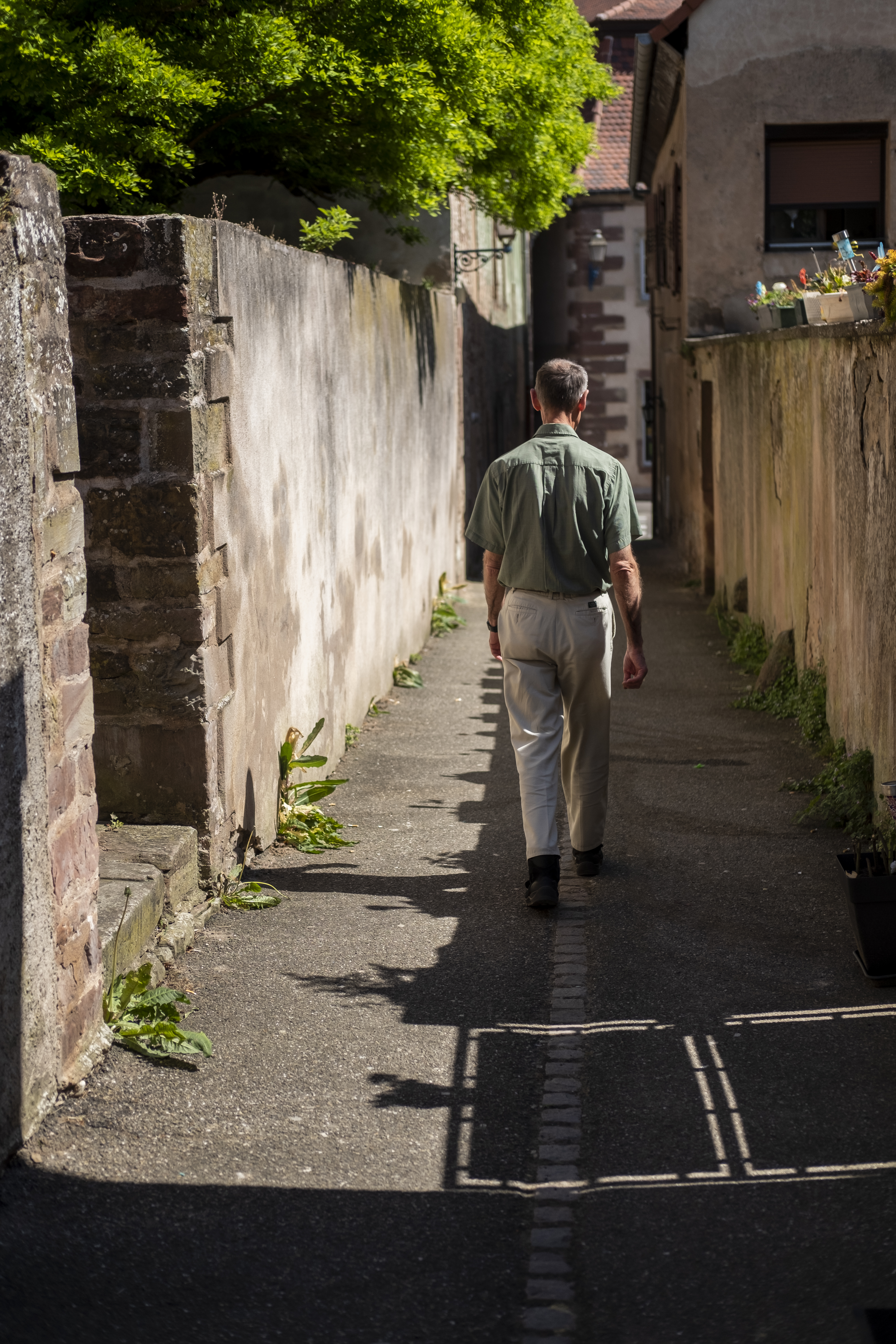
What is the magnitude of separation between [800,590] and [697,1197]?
5700mm

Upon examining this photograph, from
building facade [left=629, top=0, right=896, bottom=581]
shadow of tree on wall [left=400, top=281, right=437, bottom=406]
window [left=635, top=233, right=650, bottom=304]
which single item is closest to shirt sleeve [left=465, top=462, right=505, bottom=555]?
shadow of tree on wall [left=400, top=281, right=437, bottom=406]

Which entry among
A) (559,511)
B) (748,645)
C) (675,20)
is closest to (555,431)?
(559,511)

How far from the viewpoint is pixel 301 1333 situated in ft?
9.57

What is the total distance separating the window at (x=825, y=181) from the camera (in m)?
14.3

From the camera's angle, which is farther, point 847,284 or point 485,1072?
point 847,284

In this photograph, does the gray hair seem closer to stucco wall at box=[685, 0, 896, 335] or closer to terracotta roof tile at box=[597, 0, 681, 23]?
stucco wall at box=[685, 0, 896, 335]

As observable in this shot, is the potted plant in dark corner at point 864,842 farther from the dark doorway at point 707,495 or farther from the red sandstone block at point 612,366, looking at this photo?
the red sandstone block at point 612,366

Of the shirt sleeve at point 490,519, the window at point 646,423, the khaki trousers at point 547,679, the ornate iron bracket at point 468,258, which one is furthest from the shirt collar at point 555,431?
the window at point 646,423

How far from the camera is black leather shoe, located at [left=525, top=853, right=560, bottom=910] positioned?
5.42m

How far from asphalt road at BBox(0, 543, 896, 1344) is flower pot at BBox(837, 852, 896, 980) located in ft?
0.35

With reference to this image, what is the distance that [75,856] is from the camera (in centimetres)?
396

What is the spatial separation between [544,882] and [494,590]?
42.3 inches

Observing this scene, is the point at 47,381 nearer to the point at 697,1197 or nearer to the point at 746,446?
the point at 697,1197

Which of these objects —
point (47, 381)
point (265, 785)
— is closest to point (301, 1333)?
point (47, 381)
